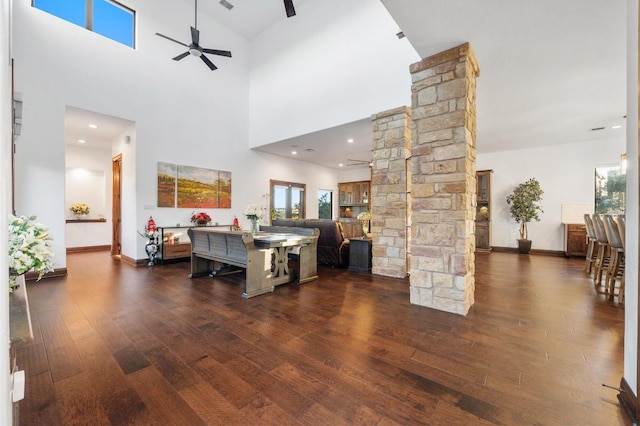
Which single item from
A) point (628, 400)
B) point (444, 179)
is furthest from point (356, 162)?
point (628, 400)

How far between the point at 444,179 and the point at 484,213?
5.60 meters

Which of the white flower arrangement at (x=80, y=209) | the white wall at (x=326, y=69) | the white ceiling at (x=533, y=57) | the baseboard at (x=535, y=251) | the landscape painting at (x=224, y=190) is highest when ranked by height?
the white wall at (x=326, y=69)

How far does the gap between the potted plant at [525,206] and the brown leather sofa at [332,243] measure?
5.07 metres

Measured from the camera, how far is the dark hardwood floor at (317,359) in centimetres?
144

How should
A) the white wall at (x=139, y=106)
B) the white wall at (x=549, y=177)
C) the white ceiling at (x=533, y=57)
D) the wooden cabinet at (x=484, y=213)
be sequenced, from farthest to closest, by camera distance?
the wooden cabinet at (x=484, y=213)
the white wall at (x=549, y=177)
the white wall at (x=139, y=106)
the white ceiling at (x=533, y=57)

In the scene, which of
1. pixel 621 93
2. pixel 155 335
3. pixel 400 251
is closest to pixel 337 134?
pixel 400 251

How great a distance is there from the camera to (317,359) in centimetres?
193

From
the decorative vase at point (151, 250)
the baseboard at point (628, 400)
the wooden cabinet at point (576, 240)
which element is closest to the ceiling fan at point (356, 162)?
the wooden cabinet at point (576, 240)

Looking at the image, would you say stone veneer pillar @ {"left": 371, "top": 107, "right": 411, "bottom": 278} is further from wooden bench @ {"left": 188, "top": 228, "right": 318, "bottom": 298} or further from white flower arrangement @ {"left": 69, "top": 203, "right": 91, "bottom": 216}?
white flower arrangement @ {"left": 69, "top": 203, "right": 91, "bottom": 216}

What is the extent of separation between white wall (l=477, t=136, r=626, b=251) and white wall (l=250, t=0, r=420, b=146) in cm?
355

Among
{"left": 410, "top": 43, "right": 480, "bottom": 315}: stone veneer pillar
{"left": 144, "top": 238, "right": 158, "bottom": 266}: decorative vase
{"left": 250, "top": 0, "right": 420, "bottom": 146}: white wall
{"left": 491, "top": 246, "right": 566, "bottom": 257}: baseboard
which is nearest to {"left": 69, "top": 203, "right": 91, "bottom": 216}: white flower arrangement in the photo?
{"left": 144, "top": 238, "right": 158, "bottom": 266}: decorative vase

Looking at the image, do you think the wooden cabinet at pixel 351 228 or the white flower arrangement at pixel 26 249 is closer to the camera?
the white flower arrangement at pixel 26 249

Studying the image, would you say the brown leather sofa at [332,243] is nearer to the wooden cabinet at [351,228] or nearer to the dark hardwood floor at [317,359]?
the wooden cabinet at [351,228]

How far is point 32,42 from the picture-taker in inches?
167
